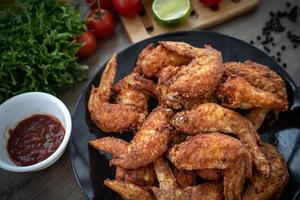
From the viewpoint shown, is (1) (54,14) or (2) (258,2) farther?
(2) (258,2)

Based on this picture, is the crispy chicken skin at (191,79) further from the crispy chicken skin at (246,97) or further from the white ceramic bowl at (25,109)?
the white ceramic bowl at (25,109)

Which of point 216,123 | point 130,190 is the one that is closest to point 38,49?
point 130,190

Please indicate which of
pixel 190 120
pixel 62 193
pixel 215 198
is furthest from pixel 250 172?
pixel 62 193

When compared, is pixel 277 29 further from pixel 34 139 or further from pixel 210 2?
pixel 34 139

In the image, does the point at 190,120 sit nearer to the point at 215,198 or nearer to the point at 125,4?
the point at 215,198

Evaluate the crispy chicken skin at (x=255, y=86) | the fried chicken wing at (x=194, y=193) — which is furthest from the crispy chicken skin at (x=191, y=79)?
the fried chicken wing at (x=194, y=193)

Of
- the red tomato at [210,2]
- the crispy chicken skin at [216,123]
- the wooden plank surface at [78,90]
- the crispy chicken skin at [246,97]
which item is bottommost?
the wooden plank surface at [78,90]

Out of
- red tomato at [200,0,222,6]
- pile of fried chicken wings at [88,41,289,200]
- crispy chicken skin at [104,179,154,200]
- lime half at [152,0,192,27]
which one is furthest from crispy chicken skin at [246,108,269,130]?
red tomato at [200,0,222,6]
